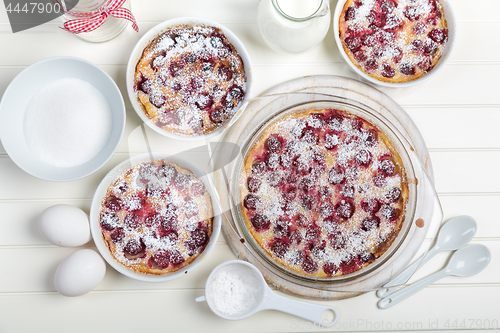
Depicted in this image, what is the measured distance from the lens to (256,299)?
1.19 meters

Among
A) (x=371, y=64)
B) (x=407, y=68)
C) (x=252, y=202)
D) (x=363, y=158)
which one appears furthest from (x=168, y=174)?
(x=407, y=68)

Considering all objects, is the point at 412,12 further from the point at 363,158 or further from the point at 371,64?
the point at 363,158

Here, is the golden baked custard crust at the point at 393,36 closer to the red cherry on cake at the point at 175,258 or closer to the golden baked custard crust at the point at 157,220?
the golden baked custard crust at the point at 157,220

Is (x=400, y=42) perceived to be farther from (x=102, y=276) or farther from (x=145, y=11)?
(x=102, y=276)

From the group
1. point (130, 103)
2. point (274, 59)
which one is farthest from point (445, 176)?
point (130, 103)

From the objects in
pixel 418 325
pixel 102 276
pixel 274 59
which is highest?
pixel 274 59

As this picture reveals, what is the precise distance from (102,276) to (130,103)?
0.57m

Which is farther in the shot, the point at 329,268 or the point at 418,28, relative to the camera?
the point at 418,28

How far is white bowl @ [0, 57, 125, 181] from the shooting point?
1153 mm

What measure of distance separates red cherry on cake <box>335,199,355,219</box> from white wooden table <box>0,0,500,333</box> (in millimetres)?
342

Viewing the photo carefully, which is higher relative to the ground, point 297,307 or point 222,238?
point 222,238

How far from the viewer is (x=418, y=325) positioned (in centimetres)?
128

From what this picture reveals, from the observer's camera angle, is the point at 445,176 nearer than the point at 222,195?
No

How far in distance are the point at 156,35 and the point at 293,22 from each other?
0.44 m
